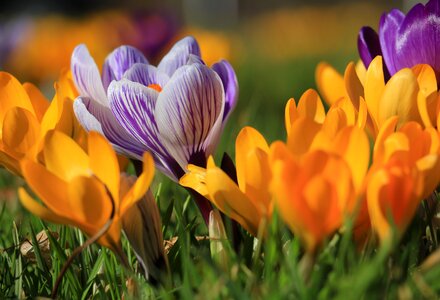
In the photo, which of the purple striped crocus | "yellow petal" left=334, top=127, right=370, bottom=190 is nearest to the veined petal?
the purple striped crocus

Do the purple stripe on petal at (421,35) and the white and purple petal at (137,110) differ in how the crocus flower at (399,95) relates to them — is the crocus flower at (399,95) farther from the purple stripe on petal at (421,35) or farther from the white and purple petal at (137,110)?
the white and purple petal at (137,110)

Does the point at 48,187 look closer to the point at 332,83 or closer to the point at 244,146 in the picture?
the point at 244,146

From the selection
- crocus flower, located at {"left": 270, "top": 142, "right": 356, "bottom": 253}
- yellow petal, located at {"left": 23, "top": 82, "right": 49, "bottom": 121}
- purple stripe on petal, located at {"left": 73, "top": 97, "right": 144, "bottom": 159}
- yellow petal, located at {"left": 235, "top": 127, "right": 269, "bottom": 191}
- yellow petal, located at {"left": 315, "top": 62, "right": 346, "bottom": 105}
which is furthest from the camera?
yellow petal, located at {"left": 315, "top": 62, "right": 346, "bottom": 105}

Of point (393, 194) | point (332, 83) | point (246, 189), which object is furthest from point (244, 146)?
point (332, 83)

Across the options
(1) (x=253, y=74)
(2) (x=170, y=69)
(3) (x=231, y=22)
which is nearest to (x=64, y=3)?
(3) (x=231, y=22)

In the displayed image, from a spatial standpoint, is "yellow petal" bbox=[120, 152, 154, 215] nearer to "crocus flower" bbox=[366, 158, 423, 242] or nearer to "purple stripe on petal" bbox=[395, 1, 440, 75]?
"crocus flower" bbox=[366, 158, 423, 242]
